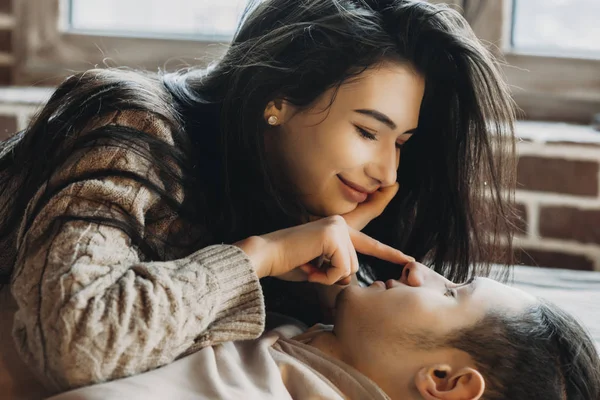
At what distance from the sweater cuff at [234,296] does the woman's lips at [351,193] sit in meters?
0.31

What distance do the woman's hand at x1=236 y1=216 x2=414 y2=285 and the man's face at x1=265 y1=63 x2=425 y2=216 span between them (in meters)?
0.12

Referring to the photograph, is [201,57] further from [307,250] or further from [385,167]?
[307,250]

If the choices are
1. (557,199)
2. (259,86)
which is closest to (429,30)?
(259,86)

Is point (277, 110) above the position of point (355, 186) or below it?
above

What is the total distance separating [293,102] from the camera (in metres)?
1.35

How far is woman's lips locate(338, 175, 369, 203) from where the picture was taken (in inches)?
53.6

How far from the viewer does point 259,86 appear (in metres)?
1.34

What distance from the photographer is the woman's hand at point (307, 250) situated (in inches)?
45.1

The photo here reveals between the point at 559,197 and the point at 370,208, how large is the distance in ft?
2.49

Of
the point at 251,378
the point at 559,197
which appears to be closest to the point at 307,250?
the point at 251,378

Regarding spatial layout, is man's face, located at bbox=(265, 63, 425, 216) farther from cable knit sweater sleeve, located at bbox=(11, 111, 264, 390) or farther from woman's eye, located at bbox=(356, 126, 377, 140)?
cable knit sweater sleeve, located at bbox=(11, 111, 264, 390)

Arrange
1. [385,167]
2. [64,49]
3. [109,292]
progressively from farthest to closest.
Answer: [64,49] < [385,167] < [109,292]

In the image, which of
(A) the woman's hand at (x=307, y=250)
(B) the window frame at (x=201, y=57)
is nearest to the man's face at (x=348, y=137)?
(A) the woman's hand at (x=307, y=250)

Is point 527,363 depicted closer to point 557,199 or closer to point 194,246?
point 194,246
